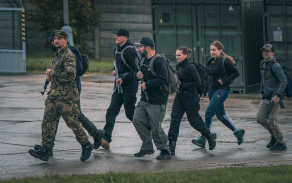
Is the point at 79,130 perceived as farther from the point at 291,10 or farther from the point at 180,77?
the point at 291,10

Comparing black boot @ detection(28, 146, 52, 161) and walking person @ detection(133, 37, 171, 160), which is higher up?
walking person @ detection(133, 37, 171, 160)

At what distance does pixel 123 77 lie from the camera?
27.6 ft

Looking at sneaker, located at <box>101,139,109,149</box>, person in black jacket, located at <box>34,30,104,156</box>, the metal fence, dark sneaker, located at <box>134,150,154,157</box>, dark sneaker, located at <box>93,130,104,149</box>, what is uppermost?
the metal fence

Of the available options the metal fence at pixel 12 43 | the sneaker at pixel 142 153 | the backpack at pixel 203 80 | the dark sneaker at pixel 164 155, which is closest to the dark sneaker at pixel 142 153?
the sneaker at pixel 142 153

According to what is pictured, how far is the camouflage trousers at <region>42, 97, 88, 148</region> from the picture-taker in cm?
743

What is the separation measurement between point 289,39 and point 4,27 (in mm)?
10129

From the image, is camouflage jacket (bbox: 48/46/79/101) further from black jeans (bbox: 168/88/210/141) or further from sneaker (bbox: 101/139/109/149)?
black jeans (bbox: 168/88/210/141)

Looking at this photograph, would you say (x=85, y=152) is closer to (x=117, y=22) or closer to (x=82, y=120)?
(x=82, y=120)

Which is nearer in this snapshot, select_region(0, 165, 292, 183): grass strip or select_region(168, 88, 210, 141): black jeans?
select_region(0, 165, 292, 183): grass strip

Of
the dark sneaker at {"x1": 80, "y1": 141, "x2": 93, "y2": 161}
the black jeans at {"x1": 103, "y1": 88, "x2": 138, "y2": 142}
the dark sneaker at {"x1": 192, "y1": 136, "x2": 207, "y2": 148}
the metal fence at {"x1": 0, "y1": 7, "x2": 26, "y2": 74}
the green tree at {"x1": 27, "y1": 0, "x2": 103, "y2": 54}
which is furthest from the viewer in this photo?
the green tree at {"x1": 27, "y1": 0, "x2": 103, "y2": 54}

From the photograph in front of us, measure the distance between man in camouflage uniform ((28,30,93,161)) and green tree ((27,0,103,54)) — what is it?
56.4 feet

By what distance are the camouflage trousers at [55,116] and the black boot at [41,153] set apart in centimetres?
8

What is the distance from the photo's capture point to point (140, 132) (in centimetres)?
781

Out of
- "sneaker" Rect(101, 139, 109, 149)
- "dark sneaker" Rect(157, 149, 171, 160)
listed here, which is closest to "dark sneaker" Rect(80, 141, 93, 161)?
"sneaker" Rect(101, 139, 109, 149)
